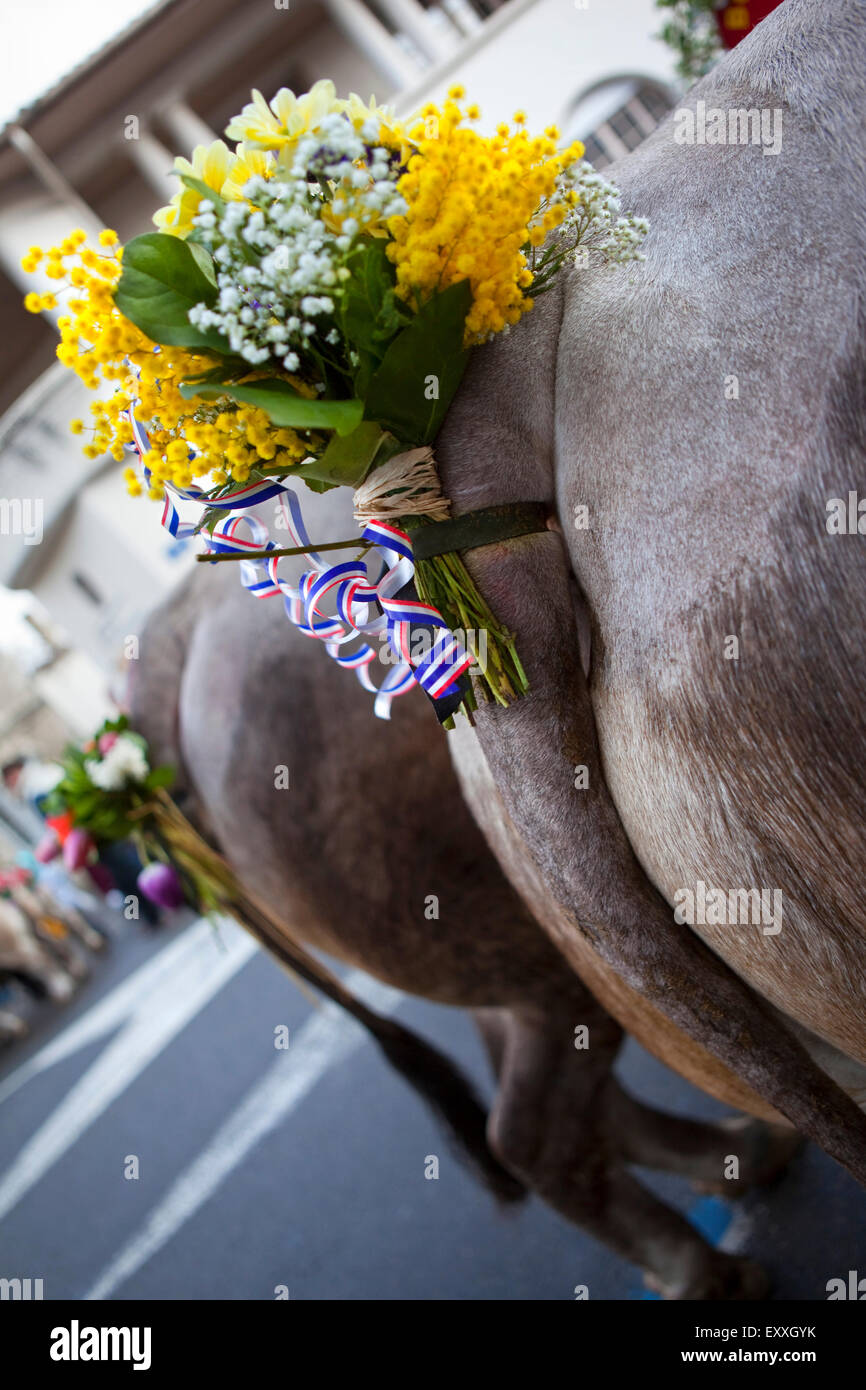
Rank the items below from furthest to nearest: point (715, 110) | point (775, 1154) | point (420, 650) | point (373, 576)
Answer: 1. point (775, 1154)
2. point (373, 576)
3. point (420, 650)
4. point (715, 110)

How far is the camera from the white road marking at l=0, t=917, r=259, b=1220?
502 cm

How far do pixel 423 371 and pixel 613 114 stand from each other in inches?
403

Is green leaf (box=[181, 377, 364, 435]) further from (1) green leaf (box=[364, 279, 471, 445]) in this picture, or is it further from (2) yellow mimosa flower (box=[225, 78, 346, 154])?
(2) yellow mimosa flower (box=[225, 78, 346, 154])

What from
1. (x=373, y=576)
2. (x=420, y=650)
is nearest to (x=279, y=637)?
(x=373, y=576)

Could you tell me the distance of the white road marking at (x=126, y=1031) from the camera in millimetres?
5023

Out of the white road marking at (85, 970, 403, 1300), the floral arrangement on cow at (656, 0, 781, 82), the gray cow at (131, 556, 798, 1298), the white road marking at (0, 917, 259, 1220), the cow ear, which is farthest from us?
the white road marking at (0, 917, 259, 1220)

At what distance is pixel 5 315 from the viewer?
32.9 feet

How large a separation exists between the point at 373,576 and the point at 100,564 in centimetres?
927

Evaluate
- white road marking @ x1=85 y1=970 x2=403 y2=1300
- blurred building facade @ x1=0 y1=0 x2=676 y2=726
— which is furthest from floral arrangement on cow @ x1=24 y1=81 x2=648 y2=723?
blurred building facade @ x1=0 y1=0 x2=676 y2=726

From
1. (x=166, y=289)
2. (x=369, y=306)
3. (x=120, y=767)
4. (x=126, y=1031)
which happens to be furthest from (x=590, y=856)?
(x=126, y=1031)

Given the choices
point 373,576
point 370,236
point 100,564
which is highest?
point 100,564

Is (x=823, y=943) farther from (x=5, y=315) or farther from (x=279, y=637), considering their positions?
(x=5, y=315)

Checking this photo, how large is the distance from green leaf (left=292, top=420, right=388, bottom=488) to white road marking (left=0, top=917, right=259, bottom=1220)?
11.9ft

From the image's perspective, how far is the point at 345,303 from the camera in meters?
1.01
